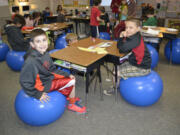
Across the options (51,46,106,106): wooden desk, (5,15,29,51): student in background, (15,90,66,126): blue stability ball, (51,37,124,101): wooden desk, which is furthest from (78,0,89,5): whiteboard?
(15,90,66,126): blue stability ball

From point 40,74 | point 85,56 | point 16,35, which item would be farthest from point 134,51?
point 16,35

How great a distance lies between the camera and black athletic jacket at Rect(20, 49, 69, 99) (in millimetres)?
1780

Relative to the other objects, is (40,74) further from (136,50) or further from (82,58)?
(136,50)

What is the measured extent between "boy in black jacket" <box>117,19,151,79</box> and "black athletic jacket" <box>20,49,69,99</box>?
1015 mm

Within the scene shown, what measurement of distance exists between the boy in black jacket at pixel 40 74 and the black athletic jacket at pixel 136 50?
854 millimetres

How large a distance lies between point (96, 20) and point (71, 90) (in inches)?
140

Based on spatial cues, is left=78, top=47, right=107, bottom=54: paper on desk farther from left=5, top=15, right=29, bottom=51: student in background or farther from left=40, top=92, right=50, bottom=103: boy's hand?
left=5, top=15, right=29, bottom=51: student in background

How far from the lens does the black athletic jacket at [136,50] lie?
2205 mm

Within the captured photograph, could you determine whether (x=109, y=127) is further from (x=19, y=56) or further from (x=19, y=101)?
(x=19, y=56)

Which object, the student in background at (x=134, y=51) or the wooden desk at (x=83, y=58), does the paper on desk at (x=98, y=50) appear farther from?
the student in background at (x=134, y=51)

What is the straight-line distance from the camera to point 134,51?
2.29 m

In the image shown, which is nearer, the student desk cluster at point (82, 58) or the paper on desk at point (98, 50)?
the student desk cluster at point (82, 58)

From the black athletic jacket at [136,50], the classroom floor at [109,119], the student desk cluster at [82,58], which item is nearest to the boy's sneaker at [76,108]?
the classroom floor at [109,119]

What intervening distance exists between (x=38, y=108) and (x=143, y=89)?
1372 mm
